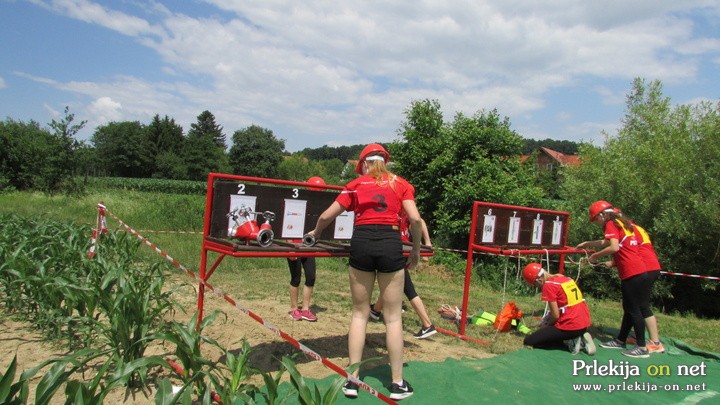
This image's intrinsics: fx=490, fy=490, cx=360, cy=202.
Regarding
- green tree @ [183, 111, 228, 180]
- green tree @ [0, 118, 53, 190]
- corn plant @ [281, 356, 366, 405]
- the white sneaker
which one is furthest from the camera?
green tree @ [183, 111, 228, 180]

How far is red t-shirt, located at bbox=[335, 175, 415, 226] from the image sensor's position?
397cm

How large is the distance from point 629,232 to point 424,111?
1022 cm

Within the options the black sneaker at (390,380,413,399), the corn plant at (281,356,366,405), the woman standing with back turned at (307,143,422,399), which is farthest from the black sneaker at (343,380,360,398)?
the corn plant at (281,356,366,405)

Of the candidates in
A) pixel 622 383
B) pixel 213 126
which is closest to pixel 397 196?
pixel 622 383

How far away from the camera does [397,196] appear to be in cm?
405

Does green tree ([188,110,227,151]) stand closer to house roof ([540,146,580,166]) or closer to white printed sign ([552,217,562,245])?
house roof ([540,146,580,166])

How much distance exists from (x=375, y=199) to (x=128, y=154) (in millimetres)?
89540

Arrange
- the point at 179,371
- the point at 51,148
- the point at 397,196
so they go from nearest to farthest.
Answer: the point at 179,371 < the point at 397,196 < the point at 51,148

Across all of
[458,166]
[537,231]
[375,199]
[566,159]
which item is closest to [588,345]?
[537,231]

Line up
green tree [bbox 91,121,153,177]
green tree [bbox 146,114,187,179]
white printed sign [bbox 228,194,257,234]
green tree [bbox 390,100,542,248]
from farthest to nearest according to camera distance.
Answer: green tree [bbox 91,121,153,177] → green tree [bbox 146,114,187,179] → green tree [bbox 390,100,542,248] → white printed sign [bbox 228,194,257,234]

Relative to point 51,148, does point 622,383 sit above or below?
below

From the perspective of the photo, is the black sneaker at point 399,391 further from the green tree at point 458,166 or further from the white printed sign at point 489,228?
the green tree at point 458,166

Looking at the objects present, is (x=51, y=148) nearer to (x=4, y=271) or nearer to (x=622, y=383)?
(x=4, y=271)

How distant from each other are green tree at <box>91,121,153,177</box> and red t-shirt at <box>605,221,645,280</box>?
276 feet
